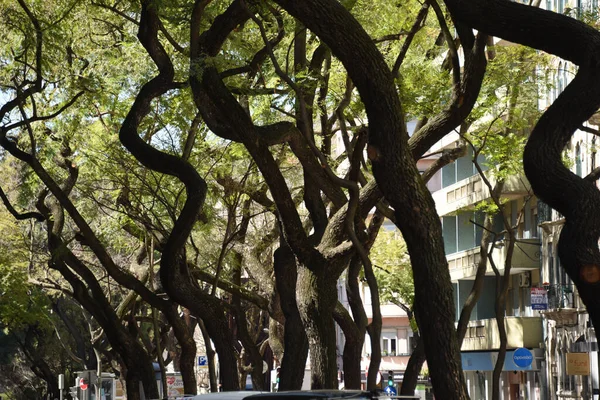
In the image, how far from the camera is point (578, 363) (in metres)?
35.7

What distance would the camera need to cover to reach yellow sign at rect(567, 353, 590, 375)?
116 feet

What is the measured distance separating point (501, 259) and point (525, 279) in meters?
1.09

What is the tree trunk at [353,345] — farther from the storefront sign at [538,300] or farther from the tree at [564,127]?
the storefront sign at [538,300]

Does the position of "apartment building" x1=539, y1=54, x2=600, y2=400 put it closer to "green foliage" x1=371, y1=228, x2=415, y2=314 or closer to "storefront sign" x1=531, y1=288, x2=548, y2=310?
"storefront sign" x1=531, y1=288, x2=548, y2=310

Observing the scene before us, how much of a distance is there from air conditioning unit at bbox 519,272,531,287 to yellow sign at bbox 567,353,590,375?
8.01m

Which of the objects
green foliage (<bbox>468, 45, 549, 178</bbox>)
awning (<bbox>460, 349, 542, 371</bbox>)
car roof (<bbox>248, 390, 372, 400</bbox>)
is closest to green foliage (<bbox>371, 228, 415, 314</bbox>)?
awning (<bbox>460, 349, 542, 371</bbox>)

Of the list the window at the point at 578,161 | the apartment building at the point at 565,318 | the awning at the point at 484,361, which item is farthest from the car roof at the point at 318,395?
the awning at the point at 484,361

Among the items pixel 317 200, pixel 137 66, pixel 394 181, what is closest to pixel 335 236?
pixel 317 200

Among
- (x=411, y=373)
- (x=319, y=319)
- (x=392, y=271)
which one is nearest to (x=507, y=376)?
(x=392, y=271)

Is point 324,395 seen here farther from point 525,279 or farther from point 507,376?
point 507,376

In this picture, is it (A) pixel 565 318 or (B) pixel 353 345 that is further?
(A) pixel 565 318

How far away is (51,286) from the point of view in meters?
36.7

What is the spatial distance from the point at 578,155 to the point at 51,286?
1569cm

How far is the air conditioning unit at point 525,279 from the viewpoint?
43963 millimetres
